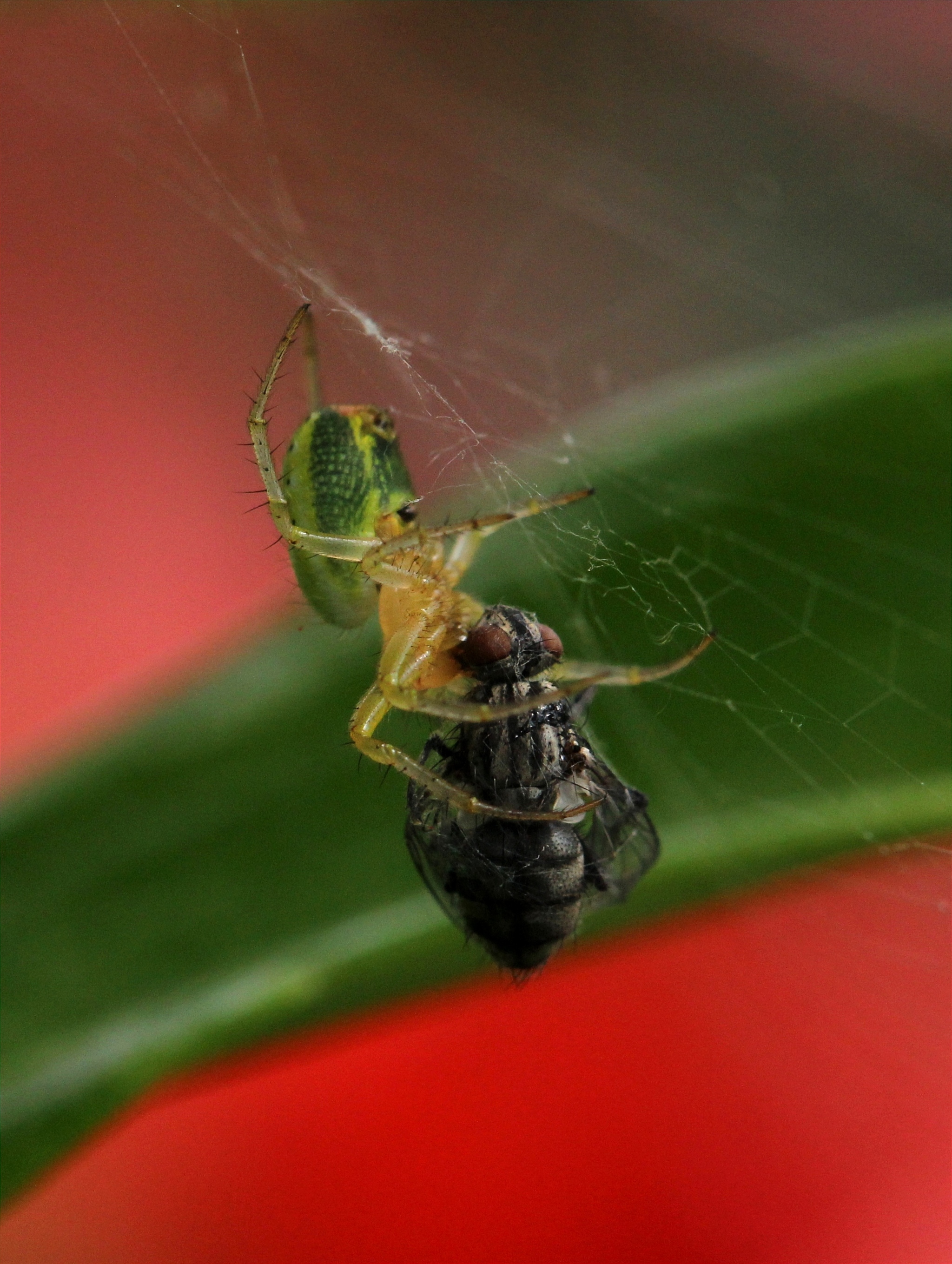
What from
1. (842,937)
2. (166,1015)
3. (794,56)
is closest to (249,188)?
(166,1015)

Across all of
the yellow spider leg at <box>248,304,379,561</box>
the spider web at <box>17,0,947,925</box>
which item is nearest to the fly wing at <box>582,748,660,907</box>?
the yellow spider leg at <box>248,304,379,561</box>

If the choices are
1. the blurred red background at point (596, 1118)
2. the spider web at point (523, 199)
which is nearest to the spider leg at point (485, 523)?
the blurred red background at point (596, 1118)

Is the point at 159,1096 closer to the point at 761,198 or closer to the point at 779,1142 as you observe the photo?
the point at 779,1142

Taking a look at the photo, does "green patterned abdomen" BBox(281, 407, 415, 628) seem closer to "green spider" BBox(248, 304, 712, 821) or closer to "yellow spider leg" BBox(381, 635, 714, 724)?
"green spider" BBox(248, 304, 712, 821)

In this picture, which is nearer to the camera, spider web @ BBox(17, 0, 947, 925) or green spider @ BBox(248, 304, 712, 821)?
green spider @ BBox(248, 304, 712, 821)

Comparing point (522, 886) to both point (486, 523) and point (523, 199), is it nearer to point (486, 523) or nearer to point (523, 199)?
point (486, 523)

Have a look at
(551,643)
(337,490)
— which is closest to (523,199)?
(337,490)

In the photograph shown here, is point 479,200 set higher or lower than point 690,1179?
higher

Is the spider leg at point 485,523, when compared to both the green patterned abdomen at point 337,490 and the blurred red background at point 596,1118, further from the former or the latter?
the blurred red background at point 596,1118
